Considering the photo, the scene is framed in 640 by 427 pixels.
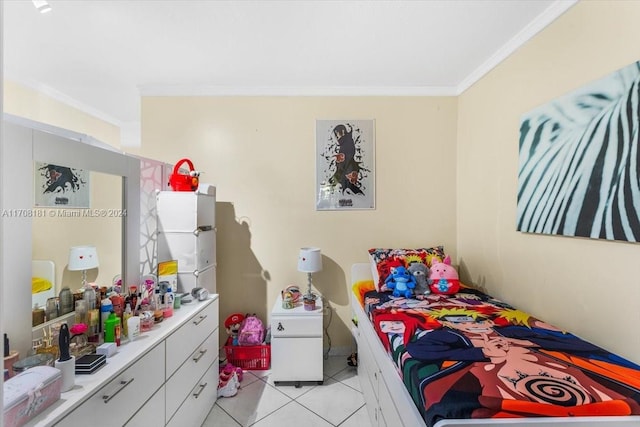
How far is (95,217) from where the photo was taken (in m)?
1.61

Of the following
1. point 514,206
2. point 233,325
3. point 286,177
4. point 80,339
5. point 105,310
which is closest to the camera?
point 80,339

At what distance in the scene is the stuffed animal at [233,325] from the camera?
2.84 meters

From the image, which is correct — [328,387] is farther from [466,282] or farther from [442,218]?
[442,218]

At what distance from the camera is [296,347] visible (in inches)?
95.3

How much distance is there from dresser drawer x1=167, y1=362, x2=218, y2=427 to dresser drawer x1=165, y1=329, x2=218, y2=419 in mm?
42

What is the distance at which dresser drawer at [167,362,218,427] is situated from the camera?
171cm

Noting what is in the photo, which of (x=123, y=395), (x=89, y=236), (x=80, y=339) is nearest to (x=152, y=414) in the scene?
(x=123, y=395)

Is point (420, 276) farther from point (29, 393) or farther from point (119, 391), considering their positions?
point (29, 393)

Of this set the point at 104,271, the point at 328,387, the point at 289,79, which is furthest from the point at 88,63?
the point at 328,387

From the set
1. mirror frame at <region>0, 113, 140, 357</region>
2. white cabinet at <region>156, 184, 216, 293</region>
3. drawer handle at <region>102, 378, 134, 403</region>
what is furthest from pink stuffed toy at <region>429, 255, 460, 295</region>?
mirror frame at <region>0, 113, 140, 357</region>

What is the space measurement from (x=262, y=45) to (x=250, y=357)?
2.57 metres

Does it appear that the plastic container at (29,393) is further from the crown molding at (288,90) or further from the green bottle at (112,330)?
the crown molding at (288,90)

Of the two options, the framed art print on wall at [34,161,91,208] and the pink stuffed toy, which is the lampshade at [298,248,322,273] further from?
the framed art print on wall at [34,161,91,208]

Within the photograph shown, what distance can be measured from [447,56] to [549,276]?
1.79 m
